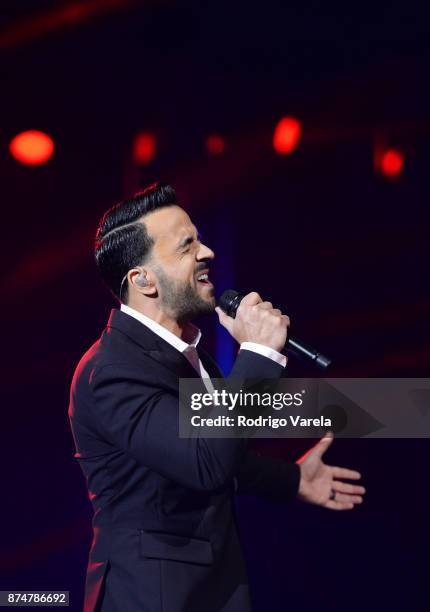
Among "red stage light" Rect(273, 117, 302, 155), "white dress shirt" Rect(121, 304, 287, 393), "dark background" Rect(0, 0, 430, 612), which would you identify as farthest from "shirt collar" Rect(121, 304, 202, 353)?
"red stage light" Rect(273, 117, 302, 155)

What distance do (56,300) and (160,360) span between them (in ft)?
5.33

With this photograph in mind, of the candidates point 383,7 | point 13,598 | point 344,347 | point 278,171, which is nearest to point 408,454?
point 344,347

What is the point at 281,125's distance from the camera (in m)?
3.19

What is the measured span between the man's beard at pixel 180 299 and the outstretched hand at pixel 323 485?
0.51m

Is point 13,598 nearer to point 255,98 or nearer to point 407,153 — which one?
point 255,98

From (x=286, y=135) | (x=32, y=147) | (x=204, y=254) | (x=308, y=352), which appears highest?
(x=286, y=135)

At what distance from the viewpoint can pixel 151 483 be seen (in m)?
1.29

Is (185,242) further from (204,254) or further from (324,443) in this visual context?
(324,443)

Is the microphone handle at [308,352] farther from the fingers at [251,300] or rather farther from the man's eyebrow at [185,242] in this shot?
the man's eyebrow at [185,242]

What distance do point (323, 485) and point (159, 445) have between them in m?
0.64

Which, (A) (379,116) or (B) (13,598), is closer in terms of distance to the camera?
(B) (13,598)

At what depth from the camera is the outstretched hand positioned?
1613mm

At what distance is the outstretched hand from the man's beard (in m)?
0.51

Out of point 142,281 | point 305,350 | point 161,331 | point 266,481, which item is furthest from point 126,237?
point 266,481
